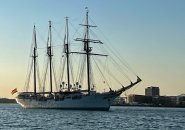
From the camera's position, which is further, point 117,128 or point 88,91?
point 88,91

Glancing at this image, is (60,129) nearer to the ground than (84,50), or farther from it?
nearer to the ground

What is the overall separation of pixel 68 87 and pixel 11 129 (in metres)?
111

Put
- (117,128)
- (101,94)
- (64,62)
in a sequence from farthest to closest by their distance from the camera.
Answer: (64,62)
(101,94)
(117,128)

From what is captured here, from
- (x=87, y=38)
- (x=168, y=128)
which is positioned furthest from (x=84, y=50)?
(x=168, y=128)

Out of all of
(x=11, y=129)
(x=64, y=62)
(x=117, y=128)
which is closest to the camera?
(x=11, y=129)

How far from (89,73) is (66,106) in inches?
583

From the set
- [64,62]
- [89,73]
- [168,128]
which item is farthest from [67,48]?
[168,128]

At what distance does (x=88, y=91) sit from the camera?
18500 centimetres

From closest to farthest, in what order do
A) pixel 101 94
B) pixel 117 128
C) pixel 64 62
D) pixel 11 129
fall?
1. pixel 11 129
2. pixel 117 128
3. pixel 101 94
4. pixel 64 62

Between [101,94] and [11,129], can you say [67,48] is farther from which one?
[11,129]

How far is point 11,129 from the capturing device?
85438mm

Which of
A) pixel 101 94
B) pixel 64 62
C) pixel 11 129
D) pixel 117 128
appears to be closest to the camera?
pixel 11 129

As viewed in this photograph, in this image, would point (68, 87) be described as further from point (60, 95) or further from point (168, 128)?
point (168, 128)

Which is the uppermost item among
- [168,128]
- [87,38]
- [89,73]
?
[87,38]
